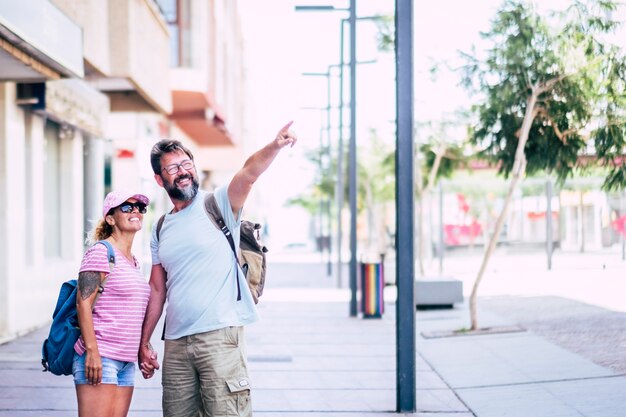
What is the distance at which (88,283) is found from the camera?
421 cm

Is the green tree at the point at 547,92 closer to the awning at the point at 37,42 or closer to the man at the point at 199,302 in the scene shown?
the awning at the point at 37,42

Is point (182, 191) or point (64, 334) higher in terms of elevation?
point (182, 191)

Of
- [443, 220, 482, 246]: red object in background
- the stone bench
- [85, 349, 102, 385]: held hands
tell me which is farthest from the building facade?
[443, 220, 482, 246]: red object in background

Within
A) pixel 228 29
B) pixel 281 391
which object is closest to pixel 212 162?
pixel 228 29

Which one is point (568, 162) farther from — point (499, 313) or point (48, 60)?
point (48, 60)

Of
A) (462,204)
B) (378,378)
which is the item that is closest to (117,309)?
(378,378)

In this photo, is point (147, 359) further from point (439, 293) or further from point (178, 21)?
point (178, 21)

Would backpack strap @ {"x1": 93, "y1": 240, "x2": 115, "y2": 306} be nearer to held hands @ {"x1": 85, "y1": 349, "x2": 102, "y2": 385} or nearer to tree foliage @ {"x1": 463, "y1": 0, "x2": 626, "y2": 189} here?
held hands @ {"x1": 85, "y1": 349, "x2": 102, "y2": 385}

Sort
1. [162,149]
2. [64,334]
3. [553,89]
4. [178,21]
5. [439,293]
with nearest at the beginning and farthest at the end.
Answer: [64,334], [162,149], [553,89], [439,293], [178,21]

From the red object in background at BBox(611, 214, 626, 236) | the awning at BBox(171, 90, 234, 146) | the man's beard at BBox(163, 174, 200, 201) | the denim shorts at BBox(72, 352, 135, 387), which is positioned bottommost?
the denim shorts at BBox(72, 352, 135, 387)

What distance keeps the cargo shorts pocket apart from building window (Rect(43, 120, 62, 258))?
1063 cm

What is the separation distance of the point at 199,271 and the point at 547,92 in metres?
8.27

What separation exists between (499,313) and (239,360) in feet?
34.8

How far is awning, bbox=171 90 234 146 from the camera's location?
75.7 ft
